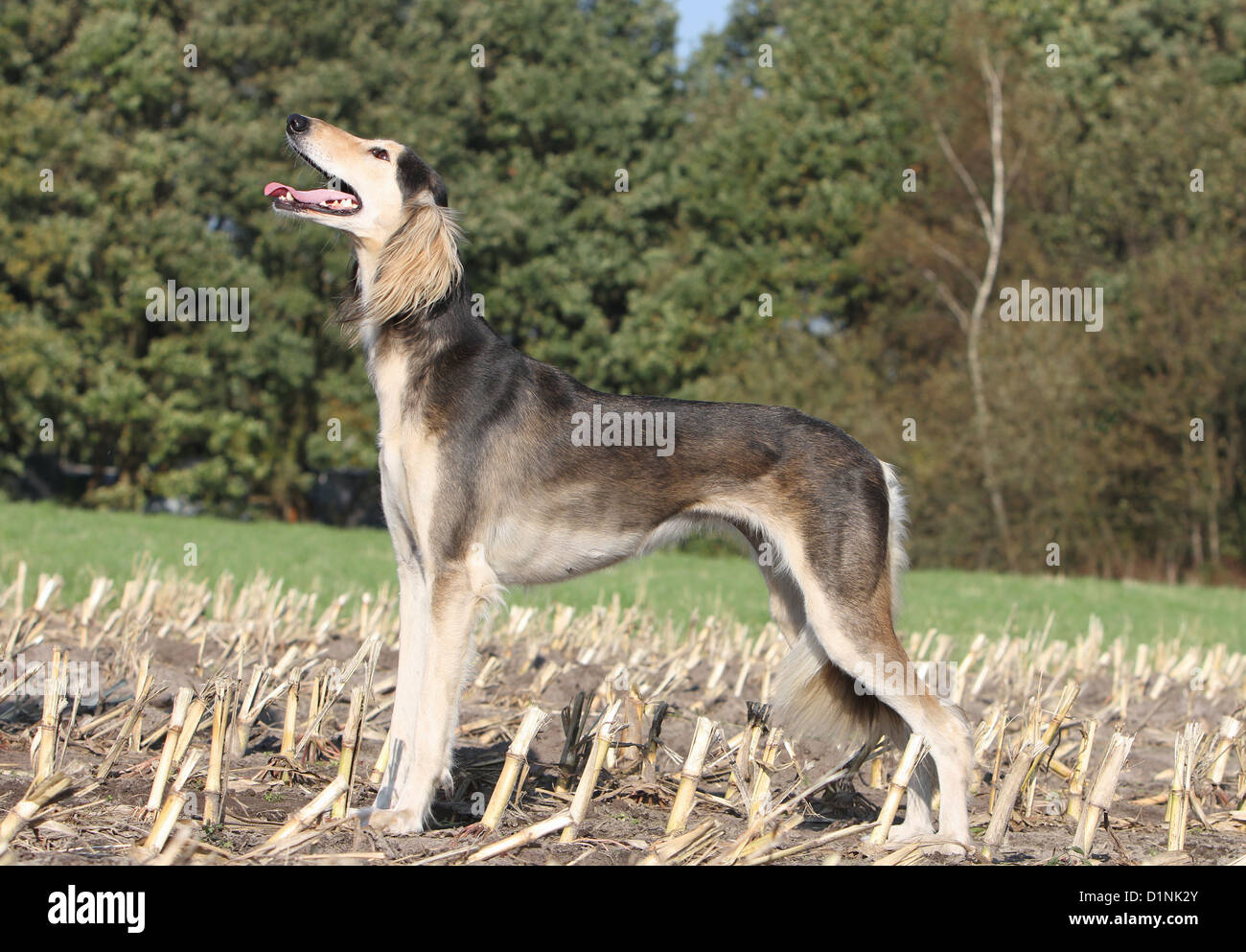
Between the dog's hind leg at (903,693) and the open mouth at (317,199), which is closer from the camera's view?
the dog's hind leg at (903,693)

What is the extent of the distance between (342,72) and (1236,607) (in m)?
26.6

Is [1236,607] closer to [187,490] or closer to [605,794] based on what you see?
[605,794]

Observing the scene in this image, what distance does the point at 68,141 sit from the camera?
1337 inches

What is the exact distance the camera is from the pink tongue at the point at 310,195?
18.6ft

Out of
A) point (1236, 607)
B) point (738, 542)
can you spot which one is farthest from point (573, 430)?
point (1236, 607)

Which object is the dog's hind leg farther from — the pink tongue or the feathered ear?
the pink tongue

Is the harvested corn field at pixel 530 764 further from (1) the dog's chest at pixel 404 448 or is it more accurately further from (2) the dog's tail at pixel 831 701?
(1) the dog's chest at pixel 404 448

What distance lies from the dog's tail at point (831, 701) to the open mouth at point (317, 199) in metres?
2.94

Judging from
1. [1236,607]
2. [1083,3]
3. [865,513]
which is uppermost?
[1083,3]

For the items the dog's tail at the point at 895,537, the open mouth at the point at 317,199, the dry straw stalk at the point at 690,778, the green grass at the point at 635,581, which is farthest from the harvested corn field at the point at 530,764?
the green grass at the point at 635,581

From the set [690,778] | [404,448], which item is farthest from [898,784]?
[404,448]

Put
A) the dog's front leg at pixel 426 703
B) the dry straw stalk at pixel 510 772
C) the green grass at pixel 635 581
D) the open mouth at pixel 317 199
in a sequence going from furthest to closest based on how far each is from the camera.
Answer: the green grass at pixel 635 581 < the open mouth at pixel 317 199 < the dog's front leg at pixel 426 703 < the dry straw stalk at pixel 510 772

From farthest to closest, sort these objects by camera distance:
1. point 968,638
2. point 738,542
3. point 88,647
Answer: point 968,638 < point 88,647 < point 738,542

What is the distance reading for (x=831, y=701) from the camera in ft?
19.3
